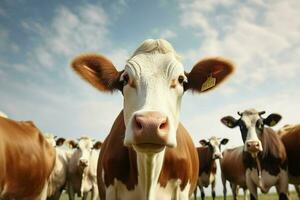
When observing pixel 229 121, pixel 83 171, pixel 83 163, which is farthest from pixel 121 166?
pixel 83 171

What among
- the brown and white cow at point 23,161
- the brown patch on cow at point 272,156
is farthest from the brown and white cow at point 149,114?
the brown patch on cow at point 272,156

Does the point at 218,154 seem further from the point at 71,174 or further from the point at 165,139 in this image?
the point at 165,139

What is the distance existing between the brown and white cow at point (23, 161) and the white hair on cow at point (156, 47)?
4520 millimetres

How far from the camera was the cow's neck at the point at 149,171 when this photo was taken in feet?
12.8

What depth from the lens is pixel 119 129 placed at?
469 cm

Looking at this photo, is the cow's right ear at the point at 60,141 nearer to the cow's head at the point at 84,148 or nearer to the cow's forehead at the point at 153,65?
the cow's head at the point at 84,148

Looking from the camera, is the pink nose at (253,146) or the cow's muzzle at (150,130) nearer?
the cow's muzzle at (150,130)

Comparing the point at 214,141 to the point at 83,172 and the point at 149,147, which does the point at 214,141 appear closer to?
the point at 83,172

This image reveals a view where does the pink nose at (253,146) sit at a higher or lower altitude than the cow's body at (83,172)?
higher

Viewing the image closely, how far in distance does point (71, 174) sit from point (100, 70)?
11777mm

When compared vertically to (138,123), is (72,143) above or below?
below

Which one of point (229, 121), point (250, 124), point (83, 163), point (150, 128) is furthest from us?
point (83, 163)

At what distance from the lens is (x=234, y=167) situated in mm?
17031

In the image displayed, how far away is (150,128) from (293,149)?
8634 millimetres
